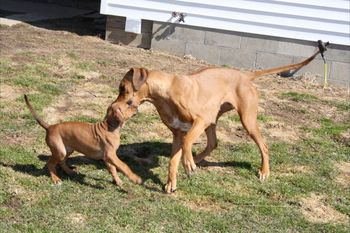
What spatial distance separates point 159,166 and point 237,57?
5.30 metres

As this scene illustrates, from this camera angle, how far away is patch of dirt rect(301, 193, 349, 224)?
5680 millimetres

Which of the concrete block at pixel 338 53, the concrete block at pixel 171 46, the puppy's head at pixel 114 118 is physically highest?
the concrete block at pixel 338 53

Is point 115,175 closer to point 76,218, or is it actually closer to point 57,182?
point 57,182

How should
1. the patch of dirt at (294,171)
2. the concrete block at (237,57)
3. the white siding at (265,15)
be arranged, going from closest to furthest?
the patch of dirt at (294,171)
the white siding at (265,15)
the concrete block at (237,57)

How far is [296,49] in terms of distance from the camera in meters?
11.0

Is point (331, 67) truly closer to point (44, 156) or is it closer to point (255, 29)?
point (255, 29)

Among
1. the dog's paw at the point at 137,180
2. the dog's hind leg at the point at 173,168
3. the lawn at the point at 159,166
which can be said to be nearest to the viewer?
the lawn at the point at 159,166

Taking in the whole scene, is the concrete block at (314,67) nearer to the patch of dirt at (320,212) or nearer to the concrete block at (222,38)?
the concrete block at (222,38)

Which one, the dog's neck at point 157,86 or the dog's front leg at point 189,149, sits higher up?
the dog's neck at point 157,86

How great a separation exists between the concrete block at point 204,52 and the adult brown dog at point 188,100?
4.98m

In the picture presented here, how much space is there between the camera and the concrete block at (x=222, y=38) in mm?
11344

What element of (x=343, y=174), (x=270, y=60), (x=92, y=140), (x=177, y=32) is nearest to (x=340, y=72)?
(x=270, y=60)

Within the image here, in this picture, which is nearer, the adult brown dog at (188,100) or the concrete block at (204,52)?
the adult brown dog at (188,100)

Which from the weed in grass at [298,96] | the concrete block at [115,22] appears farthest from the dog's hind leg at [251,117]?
the concrete block at [115,22]
